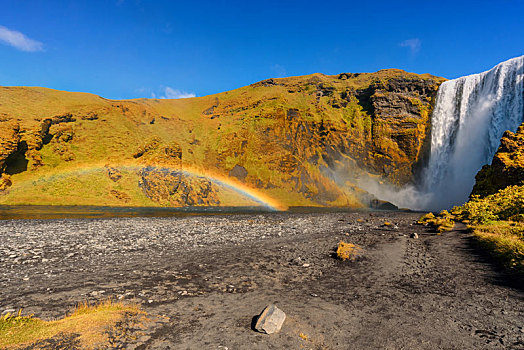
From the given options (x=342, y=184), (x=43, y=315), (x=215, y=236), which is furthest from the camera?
(x=342, y=184)

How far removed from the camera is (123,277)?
Result: 1096 cm

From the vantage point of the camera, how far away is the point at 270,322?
6250mm

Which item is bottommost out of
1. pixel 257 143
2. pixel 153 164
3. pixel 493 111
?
pixel 153 164

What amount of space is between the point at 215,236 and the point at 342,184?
220ft

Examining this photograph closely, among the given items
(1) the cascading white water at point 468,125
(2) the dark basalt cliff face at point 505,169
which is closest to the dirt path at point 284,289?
(2) the dark basalt cliff face at point 505,169

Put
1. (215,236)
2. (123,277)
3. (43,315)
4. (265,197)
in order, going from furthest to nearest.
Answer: (265,197) < (215,236) < (123,277) < (43,315)

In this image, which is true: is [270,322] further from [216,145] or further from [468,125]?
[216,145]

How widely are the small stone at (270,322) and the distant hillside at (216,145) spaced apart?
176 ft

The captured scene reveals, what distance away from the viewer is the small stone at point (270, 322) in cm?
612

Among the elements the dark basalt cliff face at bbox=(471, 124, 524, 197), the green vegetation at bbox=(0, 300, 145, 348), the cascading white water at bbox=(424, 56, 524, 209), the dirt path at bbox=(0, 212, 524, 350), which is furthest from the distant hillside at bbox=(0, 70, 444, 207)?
the green vegetation at bbox=(0, 300, 145, 348)

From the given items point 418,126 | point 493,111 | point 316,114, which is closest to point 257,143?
point 316,114

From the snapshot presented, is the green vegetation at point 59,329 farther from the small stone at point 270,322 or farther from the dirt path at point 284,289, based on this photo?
the small stone at point 270,322

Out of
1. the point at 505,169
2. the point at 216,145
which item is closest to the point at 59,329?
the point at 505,169

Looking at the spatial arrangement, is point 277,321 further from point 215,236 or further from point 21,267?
point 215,236
